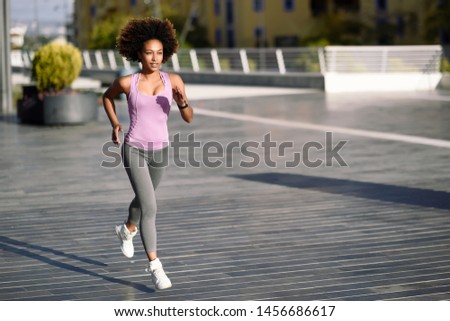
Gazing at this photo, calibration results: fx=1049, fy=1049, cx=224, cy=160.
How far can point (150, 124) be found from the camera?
243 inches

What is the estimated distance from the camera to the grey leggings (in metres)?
6.16

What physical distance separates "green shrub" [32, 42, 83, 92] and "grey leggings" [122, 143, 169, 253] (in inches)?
465

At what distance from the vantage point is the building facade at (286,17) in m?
54.4

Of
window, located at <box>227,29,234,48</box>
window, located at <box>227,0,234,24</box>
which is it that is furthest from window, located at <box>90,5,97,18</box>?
window, located at <box>227,29,234,48</box>

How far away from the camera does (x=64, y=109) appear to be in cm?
1808

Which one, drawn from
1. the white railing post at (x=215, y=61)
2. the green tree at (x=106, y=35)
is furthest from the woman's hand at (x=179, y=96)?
the green tree at (x=106, y=35)

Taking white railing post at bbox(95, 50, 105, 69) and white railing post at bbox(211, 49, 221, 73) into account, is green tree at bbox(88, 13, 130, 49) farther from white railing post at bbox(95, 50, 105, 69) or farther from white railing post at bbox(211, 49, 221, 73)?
white railing post at bbox(211, 49, 221, 73)

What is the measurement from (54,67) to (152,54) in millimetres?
11918

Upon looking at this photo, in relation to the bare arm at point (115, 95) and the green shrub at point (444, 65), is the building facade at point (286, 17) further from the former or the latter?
the bare arm at point (115, 95)

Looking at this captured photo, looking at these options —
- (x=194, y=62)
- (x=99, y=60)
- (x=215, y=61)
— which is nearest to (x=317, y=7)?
(x=99, y=60)

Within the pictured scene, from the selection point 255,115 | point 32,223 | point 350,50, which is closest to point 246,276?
point 32,223

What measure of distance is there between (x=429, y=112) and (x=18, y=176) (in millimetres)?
10553

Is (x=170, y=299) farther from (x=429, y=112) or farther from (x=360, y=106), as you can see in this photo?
(x=360, y=106)

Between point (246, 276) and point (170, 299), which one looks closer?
point (170, 299)
